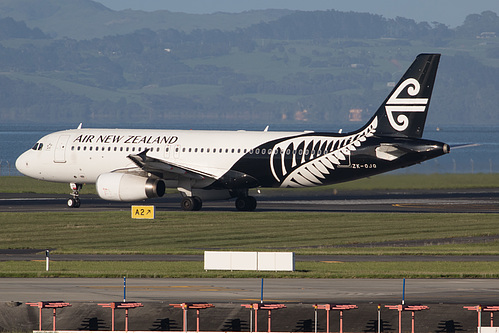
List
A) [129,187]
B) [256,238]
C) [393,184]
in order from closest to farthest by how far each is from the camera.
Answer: [256,238], [129,187], [393,184]

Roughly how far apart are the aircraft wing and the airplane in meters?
0.06

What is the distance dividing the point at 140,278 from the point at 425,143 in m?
26.4

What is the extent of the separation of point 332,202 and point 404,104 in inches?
653

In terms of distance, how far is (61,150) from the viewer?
66.6m

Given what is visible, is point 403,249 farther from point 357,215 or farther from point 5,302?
point 5,302

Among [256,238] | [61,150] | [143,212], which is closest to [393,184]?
[143,212]

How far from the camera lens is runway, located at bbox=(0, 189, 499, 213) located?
67.5m

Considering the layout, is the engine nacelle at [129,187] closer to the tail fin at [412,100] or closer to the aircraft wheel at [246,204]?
the aircraft wheel at [246,204]

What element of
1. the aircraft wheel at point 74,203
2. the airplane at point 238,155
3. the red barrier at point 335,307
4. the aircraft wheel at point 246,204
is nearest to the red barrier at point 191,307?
the red barrier at point 335,307

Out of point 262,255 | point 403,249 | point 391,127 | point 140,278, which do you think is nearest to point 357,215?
point 391,127

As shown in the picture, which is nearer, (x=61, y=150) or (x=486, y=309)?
(x=486, y=309)

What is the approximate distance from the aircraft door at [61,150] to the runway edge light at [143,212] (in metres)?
9.58

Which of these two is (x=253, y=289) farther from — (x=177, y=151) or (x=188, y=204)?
(x=177, y=151)

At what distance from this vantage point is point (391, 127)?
59375 mm
